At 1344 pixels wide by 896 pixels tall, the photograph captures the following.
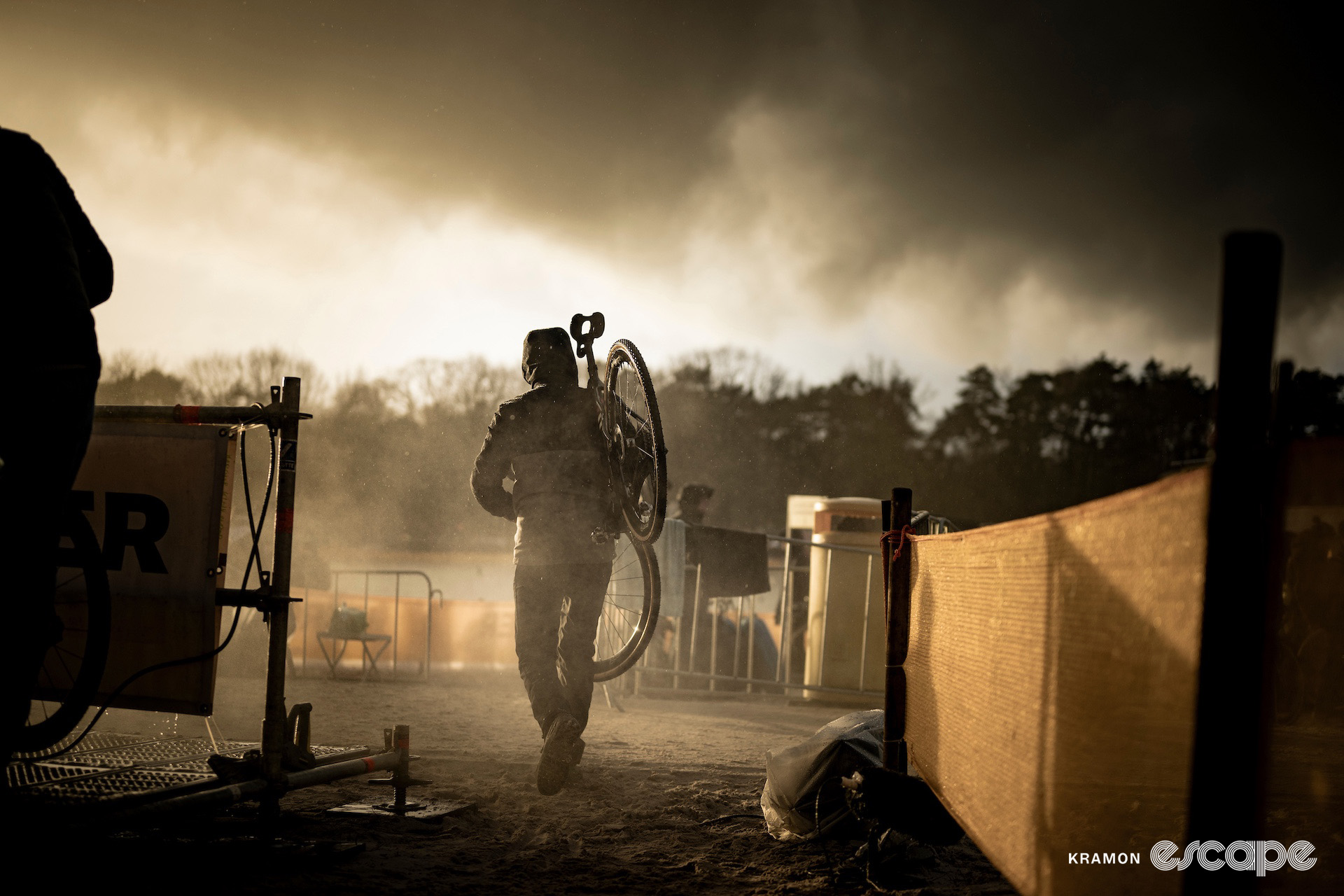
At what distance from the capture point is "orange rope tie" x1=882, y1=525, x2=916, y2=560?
13.2 feet

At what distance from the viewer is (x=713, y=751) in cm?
586

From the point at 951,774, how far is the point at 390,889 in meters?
1.94

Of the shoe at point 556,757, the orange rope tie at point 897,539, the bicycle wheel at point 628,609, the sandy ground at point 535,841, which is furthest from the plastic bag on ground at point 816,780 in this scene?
the bicycle wheel at point 628,609

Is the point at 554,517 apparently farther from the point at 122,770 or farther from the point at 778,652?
the point at 778,652

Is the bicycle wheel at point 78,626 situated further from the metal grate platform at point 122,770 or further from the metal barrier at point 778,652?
the metal barrier at point 778,652

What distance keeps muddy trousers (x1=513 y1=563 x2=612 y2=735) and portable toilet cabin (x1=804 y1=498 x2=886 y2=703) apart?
4.27 meters

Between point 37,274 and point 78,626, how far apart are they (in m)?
1.83

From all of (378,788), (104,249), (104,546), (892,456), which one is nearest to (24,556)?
(104,249)

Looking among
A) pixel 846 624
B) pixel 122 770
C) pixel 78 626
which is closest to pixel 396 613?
pixel 846 624

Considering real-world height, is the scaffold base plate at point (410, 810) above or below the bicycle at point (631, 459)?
below

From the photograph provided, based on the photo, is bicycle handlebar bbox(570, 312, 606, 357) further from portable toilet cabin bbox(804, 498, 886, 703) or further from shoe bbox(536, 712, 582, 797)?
portable toilet cabin bbox(804, 498, 886, 703)

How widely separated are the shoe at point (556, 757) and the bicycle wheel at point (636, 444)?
1.12 meters

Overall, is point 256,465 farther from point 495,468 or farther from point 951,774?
point 951,774

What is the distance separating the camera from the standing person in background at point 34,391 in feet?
8.02
